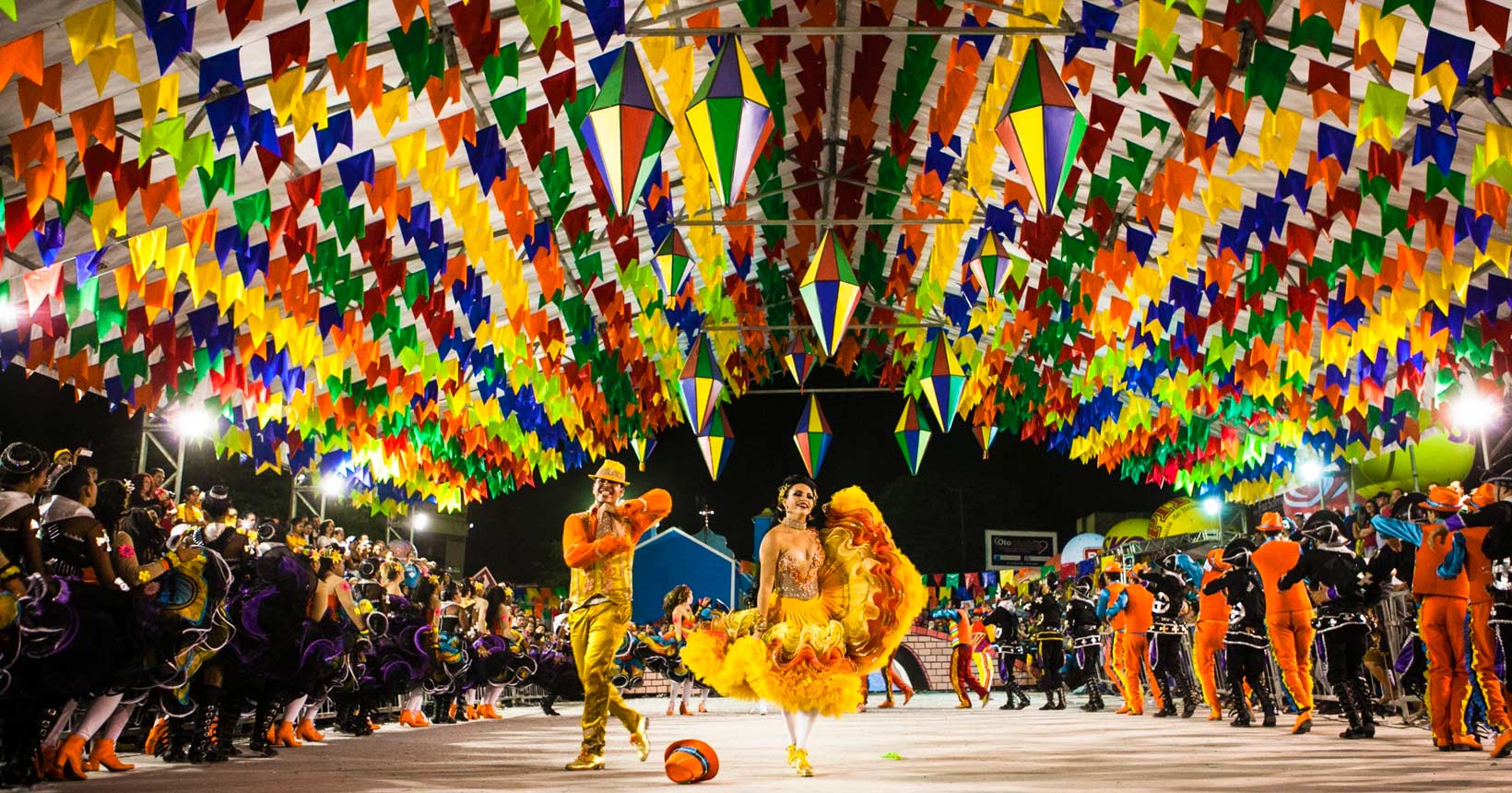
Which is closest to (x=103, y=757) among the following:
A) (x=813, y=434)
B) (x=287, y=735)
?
(x=287, y=735)

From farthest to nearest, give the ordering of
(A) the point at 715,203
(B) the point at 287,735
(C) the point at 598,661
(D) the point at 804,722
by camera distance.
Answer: (A) the point at 715,203 → (B) the point at 287,735 → (C) the point at 598,661 → (D) the point at 804,722

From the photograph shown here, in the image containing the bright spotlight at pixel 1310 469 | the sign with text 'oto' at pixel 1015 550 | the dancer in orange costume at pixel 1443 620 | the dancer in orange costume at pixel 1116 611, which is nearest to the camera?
the dancer in orange costume at pixel 1443 620

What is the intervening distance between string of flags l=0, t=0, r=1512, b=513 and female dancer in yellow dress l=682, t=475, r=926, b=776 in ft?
6.08

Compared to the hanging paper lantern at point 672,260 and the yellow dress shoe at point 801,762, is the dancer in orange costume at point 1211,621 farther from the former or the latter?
the yellow dress shoe at point 801,762

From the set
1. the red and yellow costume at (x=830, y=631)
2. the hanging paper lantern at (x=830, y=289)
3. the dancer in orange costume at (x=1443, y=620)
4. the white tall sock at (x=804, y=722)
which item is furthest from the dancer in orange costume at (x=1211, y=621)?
the white tall sock at (x=804, y=722)

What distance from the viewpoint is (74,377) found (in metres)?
9.35

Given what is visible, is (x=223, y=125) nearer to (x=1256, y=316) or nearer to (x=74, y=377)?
(x=74, y=377)

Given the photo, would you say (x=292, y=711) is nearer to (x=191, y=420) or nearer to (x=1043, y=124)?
(x=191, y=420)

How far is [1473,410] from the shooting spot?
37.0 ft

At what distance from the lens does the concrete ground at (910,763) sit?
4.41 m

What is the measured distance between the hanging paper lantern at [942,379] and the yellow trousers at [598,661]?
21.6 ft

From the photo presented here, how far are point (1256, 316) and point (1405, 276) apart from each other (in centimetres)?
135

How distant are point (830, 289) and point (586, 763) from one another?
3957mm

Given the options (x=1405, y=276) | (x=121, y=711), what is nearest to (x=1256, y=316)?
(x=1405, y=276)
